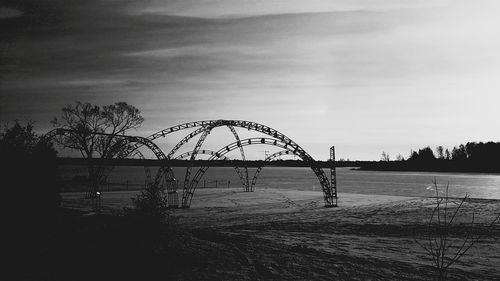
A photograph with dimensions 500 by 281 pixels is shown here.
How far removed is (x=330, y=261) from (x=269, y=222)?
33.5 ft

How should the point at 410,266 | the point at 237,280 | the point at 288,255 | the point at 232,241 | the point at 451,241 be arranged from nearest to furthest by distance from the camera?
the point at 237,280 < the point at 410,266 < the point at 288,255 < the point at 232,241 < the point at 451,241

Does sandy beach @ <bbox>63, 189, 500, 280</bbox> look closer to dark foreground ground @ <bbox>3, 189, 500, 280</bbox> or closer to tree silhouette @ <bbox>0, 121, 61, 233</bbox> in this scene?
dark foreground ground @ <bbox>3, 189, 500, 280</bbox>

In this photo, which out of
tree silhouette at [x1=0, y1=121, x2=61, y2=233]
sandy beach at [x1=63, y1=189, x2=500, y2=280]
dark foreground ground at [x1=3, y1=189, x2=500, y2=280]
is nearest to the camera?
dark foreground ground at [x1=3, y1=189, x2=500, y2=280]

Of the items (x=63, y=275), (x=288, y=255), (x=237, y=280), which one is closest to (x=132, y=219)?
(x=63, y=275)

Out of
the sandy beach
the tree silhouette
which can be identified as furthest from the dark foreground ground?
the tree silhouette

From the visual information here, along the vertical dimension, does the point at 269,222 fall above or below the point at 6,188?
below

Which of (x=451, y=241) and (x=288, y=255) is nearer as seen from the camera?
(x=288, y=255)

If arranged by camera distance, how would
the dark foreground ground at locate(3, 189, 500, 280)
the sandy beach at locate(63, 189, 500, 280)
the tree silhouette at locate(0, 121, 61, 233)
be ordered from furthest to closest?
the tree silhouette at locate(0, 121, 61, 233) → the sandy beach at locate(63, 189, 500, 280) → the dark foreground ground at locate(3, 189, 500, 280)

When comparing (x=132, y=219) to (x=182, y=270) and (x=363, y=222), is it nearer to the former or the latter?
(x=182, y=270)

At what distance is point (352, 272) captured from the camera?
36.7 ft

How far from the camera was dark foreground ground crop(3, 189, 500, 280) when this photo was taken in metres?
10.8

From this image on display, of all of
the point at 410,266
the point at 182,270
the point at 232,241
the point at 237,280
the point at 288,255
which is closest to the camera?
the point at 237,280

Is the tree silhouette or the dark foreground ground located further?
the tree silhouette

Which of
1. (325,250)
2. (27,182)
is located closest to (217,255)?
(325,250)
